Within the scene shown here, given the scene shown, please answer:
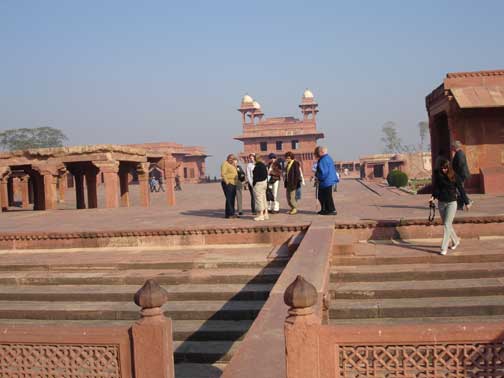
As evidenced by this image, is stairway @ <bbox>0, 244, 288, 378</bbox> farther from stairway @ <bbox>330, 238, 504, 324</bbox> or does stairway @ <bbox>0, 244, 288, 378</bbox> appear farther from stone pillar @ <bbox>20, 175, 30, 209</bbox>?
stone pillar @ <bbox>20, 175, 30, 209</bbox>

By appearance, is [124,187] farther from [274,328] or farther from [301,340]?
[301,340]

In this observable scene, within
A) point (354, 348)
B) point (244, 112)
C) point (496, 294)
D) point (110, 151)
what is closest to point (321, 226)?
point (496, 294)

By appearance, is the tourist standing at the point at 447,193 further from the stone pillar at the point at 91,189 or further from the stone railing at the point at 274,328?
the stone pillar at the point at 91,189

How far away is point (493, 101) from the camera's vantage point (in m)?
11.2

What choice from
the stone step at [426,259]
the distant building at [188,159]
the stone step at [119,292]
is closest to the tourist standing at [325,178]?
the stone step at [426,259]

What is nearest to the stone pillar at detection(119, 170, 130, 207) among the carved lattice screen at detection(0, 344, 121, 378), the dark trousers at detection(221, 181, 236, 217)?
the dark trousers at detection(221, 181, 236, 217)

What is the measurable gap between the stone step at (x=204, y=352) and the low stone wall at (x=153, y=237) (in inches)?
113

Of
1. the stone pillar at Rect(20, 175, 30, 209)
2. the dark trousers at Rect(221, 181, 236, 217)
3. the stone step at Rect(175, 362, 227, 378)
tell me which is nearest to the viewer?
the stone step at Rect(175, 362, 227, 378)

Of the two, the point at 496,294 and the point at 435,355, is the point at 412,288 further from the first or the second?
the point at 435,355

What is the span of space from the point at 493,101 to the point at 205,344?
9.07 metres

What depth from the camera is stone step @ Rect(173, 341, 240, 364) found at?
443 cm

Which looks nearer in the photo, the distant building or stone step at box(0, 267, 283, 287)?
stone step at box(0, 267, 283, 287)

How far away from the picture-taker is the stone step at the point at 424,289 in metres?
5.09

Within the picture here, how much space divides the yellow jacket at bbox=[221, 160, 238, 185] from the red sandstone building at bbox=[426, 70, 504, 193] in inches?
209
